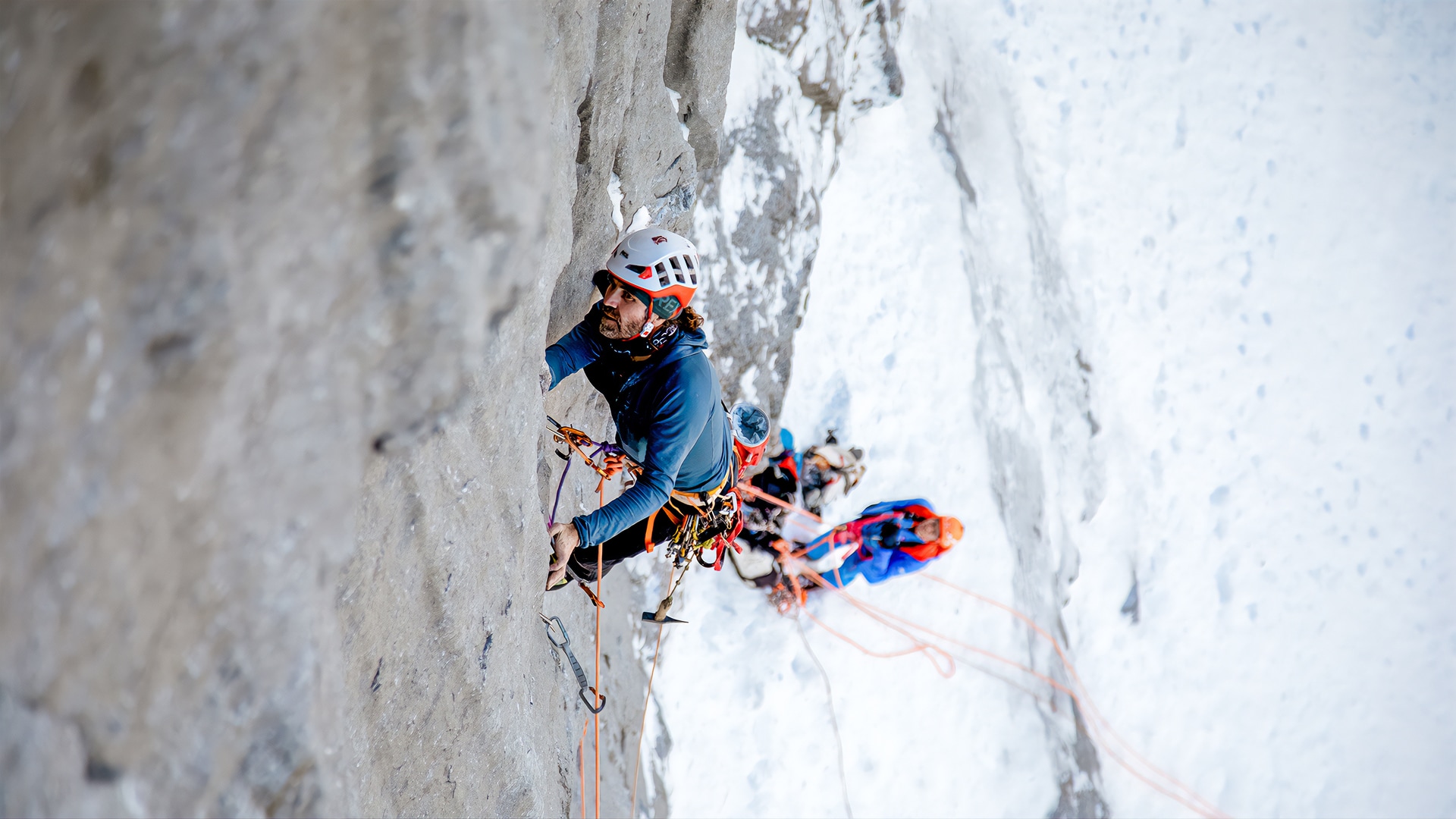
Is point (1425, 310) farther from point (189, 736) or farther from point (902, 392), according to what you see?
point (189, 736)

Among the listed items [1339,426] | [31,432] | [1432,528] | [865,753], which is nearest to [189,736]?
[31,432]

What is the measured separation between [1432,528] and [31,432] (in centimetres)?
1139

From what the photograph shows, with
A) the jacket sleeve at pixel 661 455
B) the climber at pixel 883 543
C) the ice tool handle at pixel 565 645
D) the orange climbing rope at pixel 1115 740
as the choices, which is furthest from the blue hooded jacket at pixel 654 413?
the orange climbing rope at pixel 1115 740

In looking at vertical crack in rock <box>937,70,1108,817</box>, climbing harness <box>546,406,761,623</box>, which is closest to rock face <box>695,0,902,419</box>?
vertical crack in rock <box>937,70,1108,817</box>

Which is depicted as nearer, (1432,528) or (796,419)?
(796,419)

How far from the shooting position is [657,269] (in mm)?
3223

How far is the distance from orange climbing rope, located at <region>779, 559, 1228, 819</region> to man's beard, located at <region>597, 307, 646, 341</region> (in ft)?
9.07

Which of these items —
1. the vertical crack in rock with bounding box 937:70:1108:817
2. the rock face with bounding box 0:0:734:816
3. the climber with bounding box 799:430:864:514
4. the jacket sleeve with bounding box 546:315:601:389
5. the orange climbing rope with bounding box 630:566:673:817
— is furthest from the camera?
the vertical crack in rock with bounding box 937:70:1108:817

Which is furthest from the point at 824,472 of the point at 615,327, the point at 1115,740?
the point at 1115,740

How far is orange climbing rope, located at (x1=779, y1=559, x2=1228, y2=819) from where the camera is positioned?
5895 mm

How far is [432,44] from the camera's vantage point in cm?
116

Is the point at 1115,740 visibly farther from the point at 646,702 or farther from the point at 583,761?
the point at 583,761

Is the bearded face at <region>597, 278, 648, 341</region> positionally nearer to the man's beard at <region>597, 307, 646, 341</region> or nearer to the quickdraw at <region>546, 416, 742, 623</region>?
the man's beard at <region>597, 307, 646, 341</region>

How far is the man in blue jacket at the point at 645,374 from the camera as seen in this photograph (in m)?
3.17
